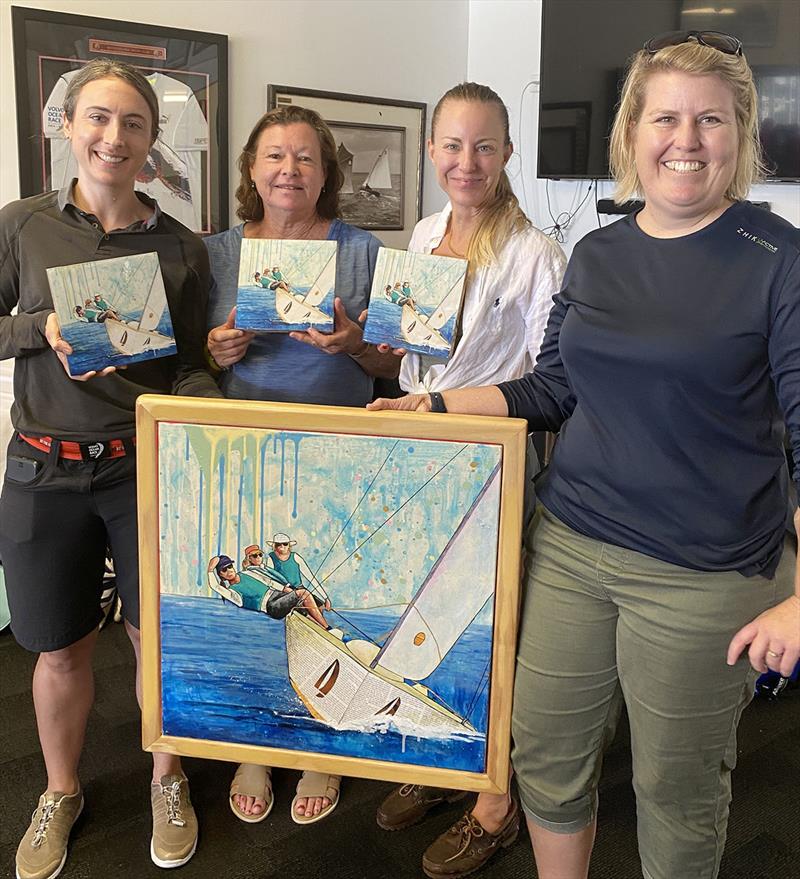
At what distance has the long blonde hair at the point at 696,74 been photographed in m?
1.16

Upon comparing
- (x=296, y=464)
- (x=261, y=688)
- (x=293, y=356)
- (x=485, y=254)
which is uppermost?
(x=485, y=254)

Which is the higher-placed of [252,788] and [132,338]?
[132,338]

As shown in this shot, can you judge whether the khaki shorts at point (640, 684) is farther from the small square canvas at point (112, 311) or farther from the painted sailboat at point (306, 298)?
the small square canvas at point (112, 311)

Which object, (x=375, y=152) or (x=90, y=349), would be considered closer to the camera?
(x=90, y=349)

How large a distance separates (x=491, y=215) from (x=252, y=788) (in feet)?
4.38

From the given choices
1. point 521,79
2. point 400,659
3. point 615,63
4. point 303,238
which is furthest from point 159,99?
point 400,659

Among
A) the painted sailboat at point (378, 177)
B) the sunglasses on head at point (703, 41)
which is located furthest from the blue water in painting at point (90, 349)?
the painted sailboat at point (378, 177)

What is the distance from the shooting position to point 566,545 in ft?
4.24

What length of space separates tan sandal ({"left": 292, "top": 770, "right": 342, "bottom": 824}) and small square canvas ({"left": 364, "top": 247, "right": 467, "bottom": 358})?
1.00m

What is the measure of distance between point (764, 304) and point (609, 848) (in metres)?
1.28

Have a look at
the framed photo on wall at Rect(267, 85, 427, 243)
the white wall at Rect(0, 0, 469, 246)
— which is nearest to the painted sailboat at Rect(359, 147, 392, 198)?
the framed photo on wall at Rect(267, 85, 427, 243)

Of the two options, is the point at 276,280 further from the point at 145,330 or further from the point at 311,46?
the point at 311,46

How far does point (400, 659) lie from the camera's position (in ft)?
4.47

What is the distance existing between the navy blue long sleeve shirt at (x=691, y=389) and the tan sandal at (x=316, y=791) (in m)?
1.04
